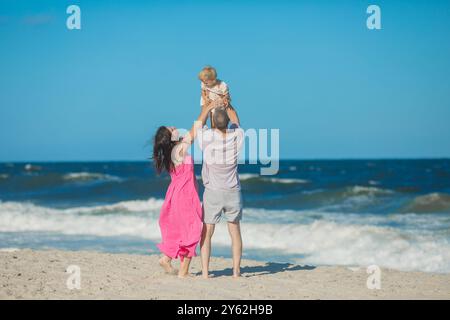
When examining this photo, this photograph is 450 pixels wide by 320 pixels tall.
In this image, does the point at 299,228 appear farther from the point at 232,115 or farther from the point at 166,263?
the point at 232,115

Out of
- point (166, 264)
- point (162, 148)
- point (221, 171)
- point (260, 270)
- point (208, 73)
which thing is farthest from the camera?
point (260, 270)

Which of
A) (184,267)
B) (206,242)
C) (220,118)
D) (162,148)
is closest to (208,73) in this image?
(220,118)

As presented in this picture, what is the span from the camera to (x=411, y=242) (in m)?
12.0

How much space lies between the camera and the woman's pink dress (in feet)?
21.9

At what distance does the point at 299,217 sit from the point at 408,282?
1067 cm

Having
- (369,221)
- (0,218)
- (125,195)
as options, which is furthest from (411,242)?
(125,195)

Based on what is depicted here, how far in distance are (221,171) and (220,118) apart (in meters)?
0.54

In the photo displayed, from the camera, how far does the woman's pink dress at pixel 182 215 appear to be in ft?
21.9

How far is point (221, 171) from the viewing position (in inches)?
257

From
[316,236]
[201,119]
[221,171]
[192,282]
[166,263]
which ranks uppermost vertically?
[201,119]

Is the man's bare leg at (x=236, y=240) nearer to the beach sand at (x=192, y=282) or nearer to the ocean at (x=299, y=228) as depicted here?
the beach sand at (x=192, y=282)

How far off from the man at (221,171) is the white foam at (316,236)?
4.33m

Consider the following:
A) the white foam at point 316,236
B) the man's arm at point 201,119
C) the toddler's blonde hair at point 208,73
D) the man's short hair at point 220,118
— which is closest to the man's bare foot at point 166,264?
the man's arm at point 201,119

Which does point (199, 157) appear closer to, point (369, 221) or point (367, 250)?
point (367, 250)
